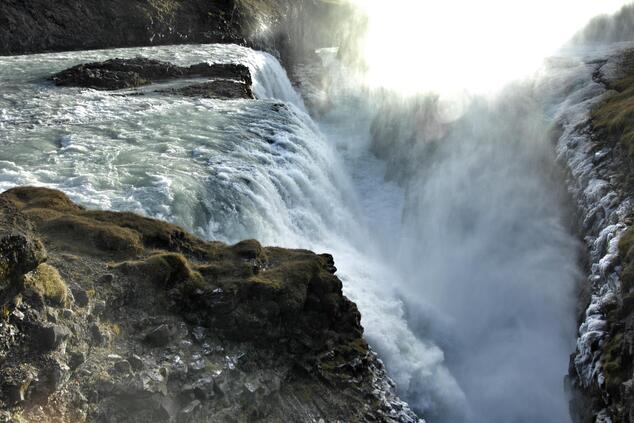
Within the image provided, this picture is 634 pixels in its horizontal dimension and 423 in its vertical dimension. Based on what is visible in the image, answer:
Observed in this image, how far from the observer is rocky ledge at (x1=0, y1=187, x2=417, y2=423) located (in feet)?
32.9

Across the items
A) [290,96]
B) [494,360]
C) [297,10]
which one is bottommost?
[494,360]

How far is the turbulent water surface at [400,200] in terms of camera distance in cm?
2247

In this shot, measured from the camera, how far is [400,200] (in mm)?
39250

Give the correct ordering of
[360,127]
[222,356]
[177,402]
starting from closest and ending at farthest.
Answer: [177,402], [222,356], [360,127]

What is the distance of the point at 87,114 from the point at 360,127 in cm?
2584

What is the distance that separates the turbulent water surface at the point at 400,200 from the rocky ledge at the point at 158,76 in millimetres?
2125

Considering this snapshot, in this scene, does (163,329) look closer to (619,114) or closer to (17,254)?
(17,254)

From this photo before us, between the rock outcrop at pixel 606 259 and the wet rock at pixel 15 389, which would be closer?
the wet rock at pixel 15 389

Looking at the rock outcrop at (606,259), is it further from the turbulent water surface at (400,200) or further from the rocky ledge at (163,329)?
the rocky ledge at (163,329)

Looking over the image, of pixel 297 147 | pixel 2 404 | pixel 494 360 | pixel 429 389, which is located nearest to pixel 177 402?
pixel 2 404

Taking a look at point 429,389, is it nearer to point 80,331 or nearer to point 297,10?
point 80,331

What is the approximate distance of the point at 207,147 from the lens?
28.6 metres

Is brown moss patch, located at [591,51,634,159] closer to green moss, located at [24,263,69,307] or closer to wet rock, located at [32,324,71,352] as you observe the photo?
green moss, located at [24,263,69,307]

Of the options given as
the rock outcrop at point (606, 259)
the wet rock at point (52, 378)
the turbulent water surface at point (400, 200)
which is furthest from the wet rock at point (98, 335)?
the rock outcrop at point (606, 259)
